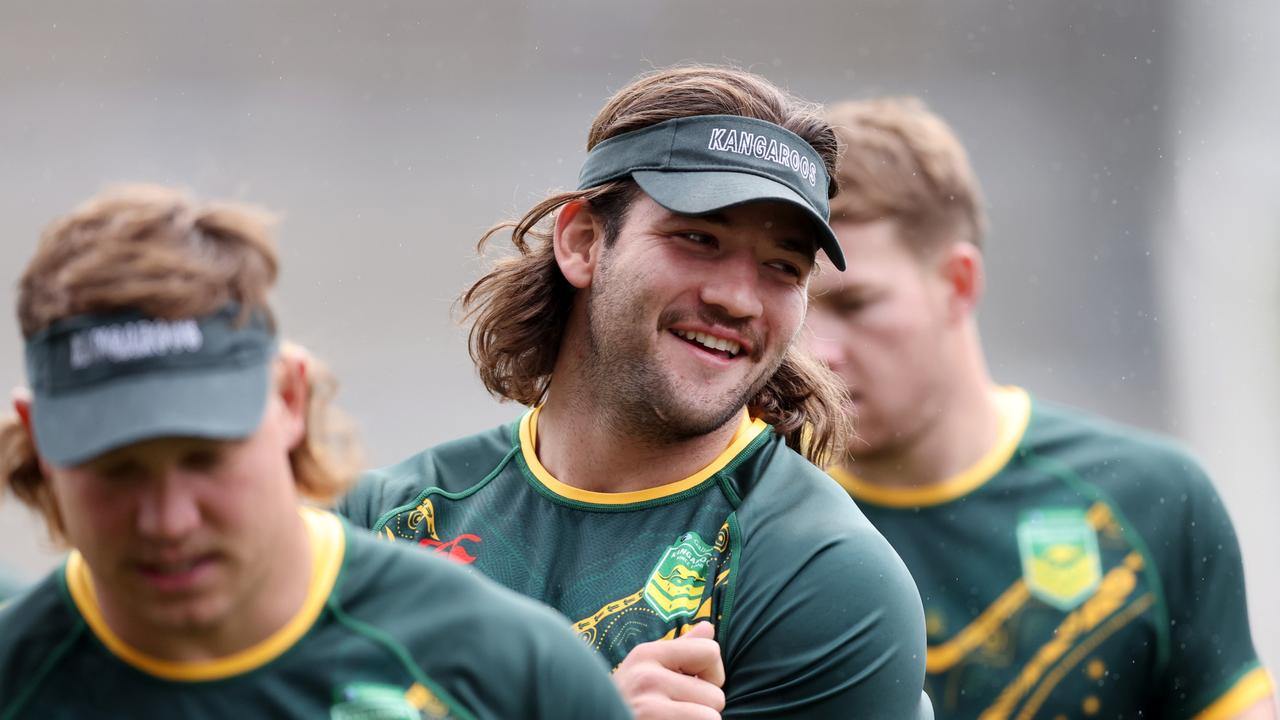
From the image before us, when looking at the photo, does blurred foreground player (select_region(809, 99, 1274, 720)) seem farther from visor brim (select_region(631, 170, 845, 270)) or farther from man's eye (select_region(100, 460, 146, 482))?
man's eye (select_region(100, 460, 146, 482))

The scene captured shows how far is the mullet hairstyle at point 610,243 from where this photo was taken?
349cm

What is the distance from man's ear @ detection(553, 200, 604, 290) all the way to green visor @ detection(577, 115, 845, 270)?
0.11 m

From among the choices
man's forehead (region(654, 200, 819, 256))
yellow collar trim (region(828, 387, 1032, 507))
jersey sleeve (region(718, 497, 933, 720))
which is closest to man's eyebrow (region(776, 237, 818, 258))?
man's forehead (region(654, 200, 819, 256))

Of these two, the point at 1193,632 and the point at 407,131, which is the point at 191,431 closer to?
the point at 1193,632

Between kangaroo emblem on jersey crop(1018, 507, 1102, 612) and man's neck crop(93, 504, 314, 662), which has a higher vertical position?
man's neck crop(93, 504, 314, 662)

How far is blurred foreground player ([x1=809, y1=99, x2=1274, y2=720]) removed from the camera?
436 centimetres

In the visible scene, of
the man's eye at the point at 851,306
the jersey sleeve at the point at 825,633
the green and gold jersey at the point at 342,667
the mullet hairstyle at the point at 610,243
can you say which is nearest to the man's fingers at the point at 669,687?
the jersey sleeve at the point at 825,633

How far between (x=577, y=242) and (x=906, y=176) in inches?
68.9

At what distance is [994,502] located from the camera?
4.82 meters

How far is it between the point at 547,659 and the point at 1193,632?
96.8 inches

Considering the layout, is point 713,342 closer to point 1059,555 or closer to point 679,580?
point 679,580

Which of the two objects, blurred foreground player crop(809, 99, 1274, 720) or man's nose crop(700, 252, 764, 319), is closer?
man's nose crop(700, 252, 764, 319)

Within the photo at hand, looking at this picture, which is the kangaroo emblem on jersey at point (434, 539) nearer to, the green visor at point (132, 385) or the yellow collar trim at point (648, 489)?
the yellow collar trim at point (648, 489)

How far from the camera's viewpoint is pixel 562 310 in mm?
3738
